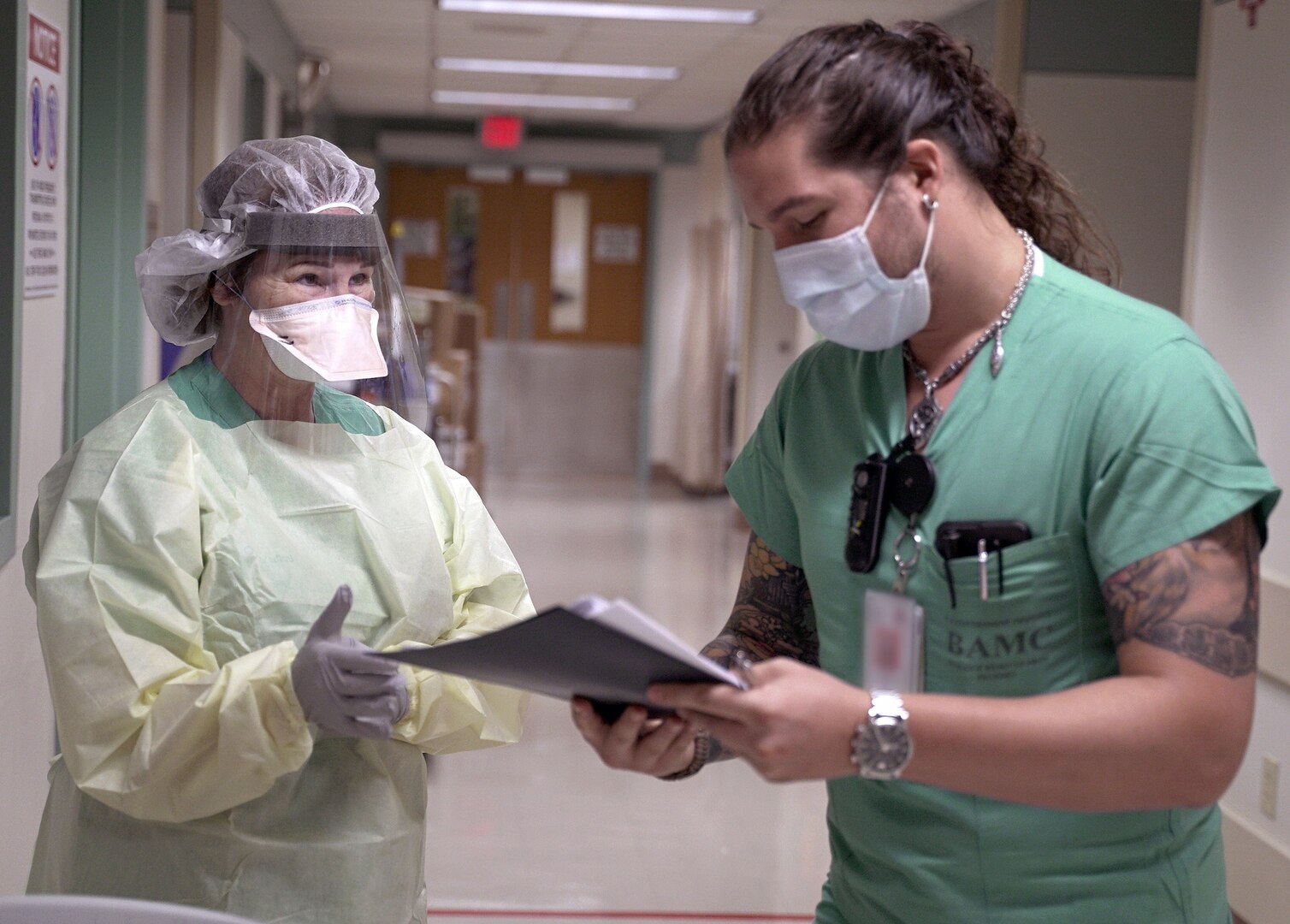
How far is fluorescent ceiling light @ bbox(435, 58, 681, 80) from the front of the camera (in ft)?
26.4

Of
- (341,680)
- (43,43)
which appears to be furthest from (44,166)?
(341,680)

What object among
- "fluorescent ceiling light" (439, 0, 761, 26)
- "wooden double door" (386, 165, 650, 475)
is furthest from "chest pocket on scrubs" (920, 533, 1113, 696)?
"wooden double door" (386, 165, 650, 475)

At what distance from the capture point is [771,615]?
4.91ft

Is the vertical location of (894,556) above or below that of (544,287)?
below

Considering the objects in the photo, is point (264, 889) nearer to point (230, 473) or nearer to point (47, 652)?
point (47, 652)

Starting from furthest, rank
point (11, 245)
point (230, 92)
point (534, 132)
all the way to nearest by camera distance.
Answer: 1. point (534, 132)
2. point (230, 92)
3. point (11, 245)

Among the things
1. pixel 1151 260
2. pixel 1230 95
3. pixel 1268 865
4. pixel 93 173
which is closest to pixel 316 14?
pixel 93 173

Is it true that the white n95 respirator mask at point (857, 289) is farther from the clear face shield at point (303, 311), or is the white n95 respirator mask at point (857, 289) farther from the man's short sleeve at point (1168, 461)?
the clear face shield at point (303, 311)

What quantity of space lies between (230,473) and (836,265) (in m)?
0.72

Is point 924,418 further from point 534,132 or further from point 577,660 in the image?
point 534,132

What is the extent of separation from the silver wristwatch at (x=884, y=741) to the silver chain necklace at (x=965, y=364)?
11.7 inches

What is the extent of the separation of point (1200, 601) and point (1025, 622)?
15cm

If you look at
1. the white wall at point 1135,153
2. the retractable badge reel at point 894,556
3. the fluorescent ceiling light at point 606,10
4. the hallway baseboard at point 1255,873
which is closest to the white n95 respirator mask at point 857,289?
the retractable badge reel at point 894,556

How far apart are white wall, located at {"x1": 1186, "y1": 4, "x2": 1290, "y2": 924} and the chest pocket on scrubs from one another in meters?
2.17
